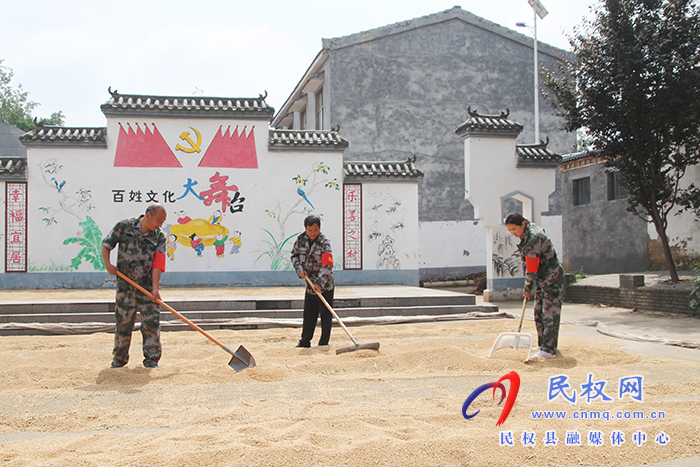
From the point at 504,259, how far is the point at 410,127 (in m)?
8.00

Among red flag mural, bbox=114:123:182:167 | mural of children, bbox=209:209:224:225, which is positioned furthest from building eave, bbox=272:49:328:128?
mural of children, bbox=209:209:224:225

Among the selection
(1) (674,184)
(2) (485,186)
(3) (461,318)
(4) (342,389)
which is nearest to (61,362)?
(4) (342,389)

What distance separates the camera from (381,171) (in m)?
14.0

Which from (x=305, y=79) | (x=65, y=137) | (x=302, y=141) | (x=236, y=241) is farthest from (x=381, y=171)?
(x=305, y=79)

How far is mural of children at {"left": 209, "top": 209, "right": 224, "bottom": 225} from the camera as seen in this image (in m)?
13.4

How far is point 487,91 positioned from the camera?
20172 mm

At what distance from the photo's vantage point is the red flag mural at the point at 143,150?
13.3m

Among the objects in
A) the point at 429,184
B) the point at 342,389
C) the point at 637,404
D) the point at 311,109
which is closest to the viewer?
the point at 637,404

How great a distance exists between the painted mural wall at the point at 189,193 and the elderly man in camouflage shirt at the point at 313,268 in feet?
24.0

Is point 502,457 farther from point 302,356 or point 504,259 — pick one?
point 504,259

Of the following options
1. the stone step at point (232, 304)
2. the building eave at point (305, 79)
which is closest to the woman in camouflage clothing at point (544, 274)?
the stone step at point (232, 304)

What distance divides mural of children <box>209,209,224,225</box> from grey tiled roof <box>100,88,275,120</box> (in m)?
2.47

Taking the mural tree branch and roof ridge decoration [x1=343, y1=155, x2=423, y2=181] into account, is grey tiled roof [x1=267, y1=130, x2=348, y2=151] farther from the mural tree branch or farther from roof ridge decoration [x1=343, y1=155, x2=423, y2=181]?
roof ridge decoration [x1=343, y1=155, x2=423, y2=181]

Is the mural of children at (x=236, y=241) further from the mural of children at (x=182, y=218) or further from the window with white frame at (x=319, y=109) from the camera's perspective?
the window with white frame at (x=319, y=109)
